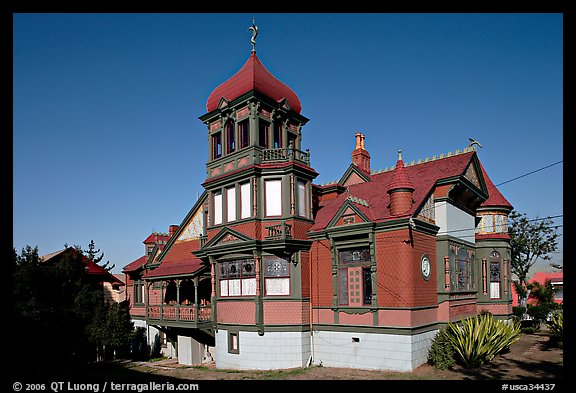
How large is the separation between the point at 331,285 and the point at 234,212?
6101 millimetres

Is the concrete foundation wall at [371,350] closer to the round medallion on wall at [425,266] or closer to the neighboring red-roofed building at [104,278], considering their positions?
the round medallion on wall at [425,266]

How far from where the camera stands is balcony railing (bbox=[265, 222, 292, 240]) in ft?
71.9

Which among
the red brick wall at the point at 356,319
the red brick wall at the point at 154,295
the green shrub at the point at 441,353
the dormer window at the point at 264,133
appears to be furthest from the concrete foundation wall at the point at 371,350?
the red brick wall at the point at 154,295

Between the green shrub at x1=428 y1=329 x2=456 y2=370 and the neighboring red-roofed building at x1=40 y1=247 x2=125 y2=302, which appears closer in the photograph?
the green shrub at x1=428 y1=329 x2=456 y2=370

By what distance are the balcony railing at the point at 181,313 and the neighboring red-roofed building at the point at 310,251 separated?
0.07 m

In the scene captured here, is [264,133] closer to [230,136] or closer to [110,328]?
[230,136]

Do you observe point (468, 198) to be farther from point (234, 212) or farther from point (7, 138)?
point (7, 138)

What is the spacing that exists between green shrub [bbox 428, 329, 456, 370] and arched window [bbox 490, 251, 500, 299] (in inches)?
348

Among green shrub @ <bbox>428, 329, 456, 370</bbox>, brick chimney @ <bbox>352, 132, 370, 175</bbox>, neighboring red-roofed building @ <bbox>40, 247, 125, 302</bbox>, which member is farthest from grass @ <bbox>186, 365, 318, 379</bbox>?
neighboring red-roofed building @ <bbox>40, 247, 125, 302</bbox>

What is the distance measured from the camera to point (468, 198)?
84.9 ft

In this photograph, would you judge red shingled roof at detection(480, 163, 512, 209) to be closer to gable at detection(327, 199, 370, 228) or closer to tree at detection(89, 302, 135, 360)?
gable at detection(327, 199, 370, 228)

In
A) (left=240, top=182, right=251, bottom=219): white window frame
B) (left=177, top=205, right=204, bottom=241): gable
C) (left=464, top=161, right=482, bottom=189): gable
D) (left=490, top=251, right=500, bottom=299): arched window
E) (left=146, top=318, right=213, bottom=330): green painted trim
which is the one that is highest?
(left=464, top=161, right=482, bottom=189): gable

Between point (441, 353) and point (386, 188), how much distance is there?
27.3ft
